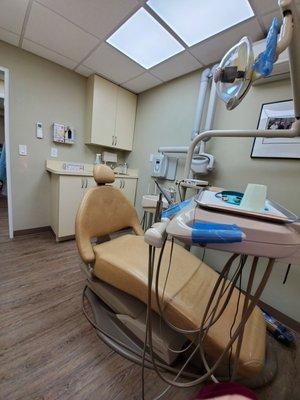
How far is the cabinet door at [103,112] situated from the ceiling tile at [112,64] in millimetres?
132

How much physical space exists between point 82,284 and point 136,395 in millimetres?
921

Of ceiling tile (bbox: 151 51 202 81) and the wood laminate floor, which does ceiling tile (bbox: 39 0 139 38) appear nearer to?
ceiling tile (bbox: 151 51 202 81)

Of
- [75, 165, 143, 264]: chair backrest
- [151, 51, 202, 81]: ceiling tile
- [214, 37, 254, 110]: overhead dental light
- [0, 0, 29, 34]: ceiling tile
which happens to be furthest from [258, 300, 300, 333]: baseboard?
[0, 0, 29, 34]: ceiling tile

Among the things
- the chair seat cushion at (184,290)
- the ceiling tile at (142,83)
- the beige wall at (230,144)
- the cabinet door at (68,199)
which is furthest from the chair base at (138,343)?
the ceiling tile at (142,83)

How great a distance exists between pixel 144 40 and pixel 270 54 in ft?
5.62

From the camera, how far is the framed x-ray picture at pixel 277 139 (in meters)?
1.41

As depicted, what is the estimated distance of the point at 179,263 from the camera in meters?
1.17

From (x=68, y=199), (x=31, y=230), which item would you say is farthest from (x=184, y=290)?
(x=31, y=230)

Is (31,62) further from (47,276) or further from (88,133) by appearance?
(47,276)

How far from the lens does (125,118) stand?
2.80 metres

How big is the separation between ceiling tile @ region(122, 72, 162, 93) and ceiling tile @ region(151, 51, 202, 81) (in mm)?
117

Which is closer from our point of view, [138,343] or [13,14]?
[138,343]

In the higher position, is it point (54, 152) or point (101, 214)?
point (54, 152)

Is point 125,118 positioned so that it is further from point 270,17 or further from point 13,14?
point 270,17
